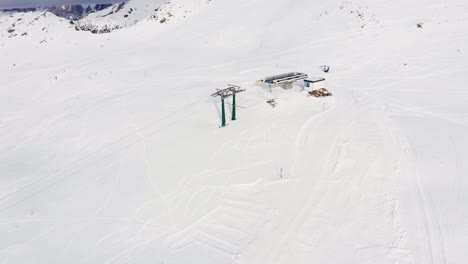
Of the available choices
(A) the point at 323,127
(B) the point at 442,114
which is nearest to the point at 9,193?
(A) the point at 323,127

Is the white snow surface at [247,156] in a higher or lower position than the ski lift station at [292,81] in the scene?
lower

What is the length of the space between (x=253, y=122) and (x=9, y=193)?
34.1 ft

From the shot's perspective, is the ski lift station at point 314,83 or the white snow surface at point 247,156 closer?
the white snow surface at point 247,156

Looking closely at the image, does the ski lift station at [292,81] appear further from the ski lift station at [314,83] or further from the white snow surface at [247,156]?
the white snow surface at [247,156]

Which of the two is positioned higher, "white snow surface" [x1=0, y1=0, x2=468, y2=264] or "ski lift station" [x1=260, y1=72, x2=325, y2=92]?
"ski lift station" [x1=260, y1=72, x2=325, y2=92]

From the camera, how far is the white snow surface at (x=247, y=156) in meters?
8.70

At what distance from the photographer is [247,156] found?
12.8 meters

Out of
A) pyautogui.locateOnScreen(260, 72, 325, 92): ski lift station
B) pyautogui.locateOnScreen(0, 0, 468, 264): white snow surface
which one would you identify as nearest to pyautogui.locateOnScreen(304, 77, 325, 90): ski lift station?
pyautogui.locateOnScreen(260, 72, 325, 92): ski lift station

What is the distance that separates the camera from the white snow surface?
870cm

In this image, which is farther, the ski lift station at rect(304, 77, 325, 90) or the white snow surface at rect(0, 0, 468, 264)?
the ski lift station at rect(304, 77, 325, 90)

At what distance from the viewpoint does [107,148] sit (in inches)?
560

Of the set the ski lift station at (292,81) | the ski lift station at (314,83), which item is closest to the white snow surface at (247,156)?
the ski lift station at (292,81)

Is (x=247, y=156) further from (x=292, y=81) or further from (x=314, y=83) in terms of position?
(x=314, y=83)

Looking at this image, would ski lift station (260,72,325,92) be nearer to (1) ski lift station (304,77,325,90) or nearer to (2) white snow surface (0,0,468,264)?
(1) ski lift station (304,77,325,90)
